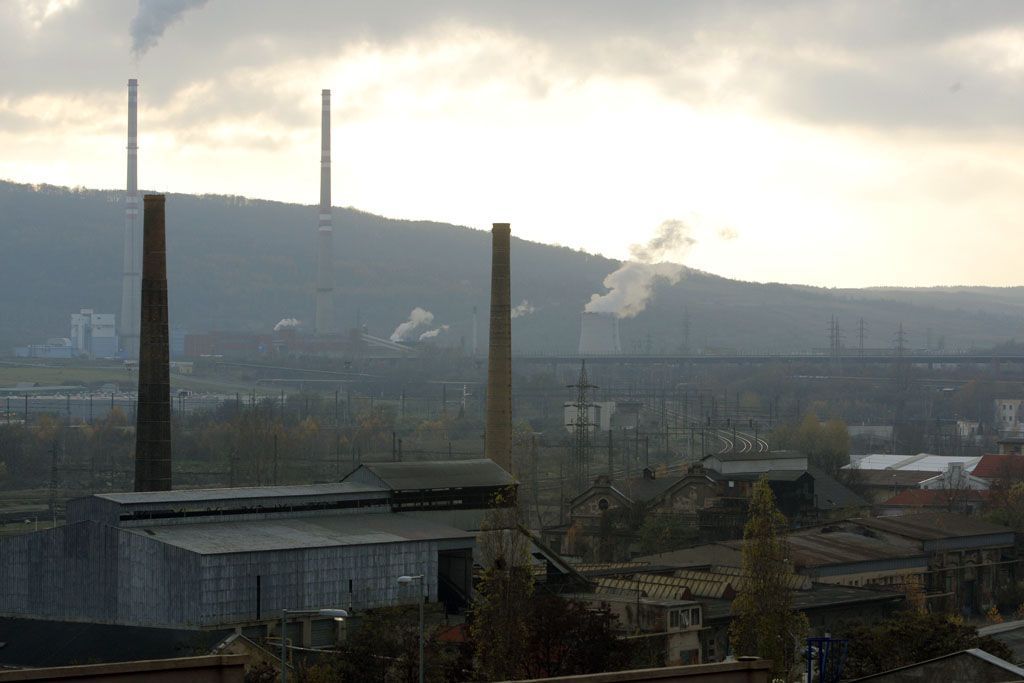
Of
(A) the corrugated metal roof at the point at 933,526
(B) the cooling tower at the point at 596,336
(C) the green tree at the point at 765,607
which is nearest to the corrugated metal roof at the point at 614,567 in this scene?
(C) the green tree at the point at 765,607

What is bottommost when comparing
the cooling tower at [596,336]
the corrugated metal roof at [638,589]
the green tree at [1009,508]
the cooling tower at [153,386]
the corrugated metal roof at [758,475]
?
the corrugated metal roof at [638,589]

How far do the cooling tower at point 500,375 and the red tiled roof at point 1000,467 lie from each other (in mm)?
30105

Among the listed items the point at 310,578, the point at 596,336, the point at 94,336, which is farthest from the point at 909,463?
the point at 94,336

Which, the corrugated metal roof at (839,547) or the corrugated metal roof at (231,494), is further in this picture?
the corrugated metal roof at (839,547)

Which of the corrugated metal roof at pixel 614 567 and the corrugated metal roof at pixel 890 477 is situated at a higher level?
the corrugated metal roof at pixel 890 477

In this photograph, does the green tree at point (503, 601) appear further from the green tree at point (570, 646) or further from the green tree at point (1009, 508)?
the green tree at point (1009, 508)

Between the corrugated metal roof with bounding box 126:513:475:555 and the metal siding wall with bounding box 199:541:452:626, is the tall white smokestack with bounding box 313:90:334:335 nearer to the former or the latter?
the corrugated metal roof with bounding box 126:513:475:555

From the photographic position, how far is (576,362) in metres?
158

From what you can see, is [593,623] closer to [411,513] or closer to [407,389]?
[411,513]

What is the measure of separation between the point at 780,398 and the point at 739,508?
88.3 m

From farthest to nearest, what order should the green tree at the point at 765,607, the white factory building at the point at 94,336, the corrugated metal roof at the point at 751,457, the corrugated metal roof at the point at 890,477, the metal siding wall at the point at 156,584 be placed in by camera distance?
1. the white factory building at the point at 94,336
2. the corrugated metal roof at the point at 890,477
3. the corrugated metal roof at the point at 751,457
4. the metal siding wall at the point at 156,584
5. the green tree at the point at 765,607

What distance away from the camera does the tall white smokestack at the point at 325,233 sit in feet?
504

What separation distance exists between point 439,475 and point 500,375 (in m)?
8.66

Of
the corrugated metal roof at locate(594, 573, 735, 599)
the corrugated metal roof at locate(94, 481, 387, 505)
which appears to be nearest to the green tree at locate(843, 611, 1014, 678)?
the corrugated metal roof at locate(594, 573, 735, 599)
